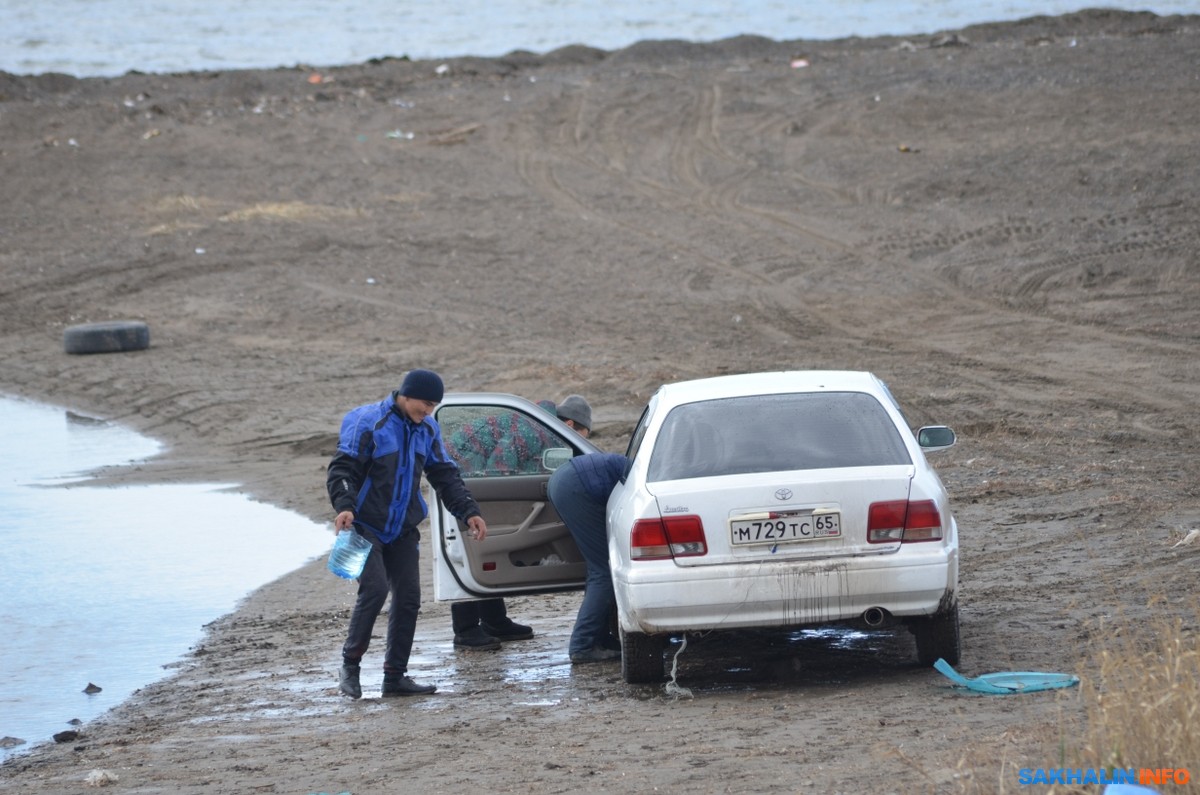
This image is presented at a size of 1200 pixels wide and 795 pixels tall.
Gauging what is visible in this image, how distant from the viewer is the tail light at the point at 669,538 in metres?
6.65

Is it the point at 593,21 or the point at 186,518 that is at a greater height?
the point at 593,21

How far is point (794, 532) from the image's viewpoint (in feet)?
21.7

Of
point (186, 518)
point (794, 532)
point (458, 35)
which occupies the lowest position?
point (186, 518)

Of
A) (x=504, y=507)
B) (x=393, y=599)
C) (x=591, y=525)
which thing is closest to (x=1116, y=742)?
(x=591, y=525)

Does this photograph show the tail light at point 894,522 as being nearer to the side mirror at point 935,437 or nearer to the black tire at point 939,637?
the black tire at point 939,637

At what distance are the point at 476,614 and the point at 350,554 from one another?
5.59 feet

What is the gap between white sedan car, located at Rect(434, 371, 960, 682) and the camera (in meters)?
6.59

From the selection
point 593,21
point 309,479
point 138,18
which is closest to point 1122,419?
point 309,479

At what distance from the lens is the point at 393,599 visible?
7.69 m

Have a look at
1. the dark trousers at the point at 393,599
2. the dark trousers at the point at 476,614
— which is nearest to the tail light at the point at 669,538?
the dark trousers at the point at 393,599

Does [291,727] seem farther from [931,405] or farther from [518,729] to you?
[931,405]

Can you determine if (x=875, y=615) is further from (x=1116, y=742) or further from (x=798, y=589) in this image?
(x=1116, y=742)

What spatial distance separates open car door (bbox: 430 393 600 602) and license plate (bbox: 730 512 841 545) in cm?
173

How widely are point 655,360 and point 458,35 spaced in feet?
184
